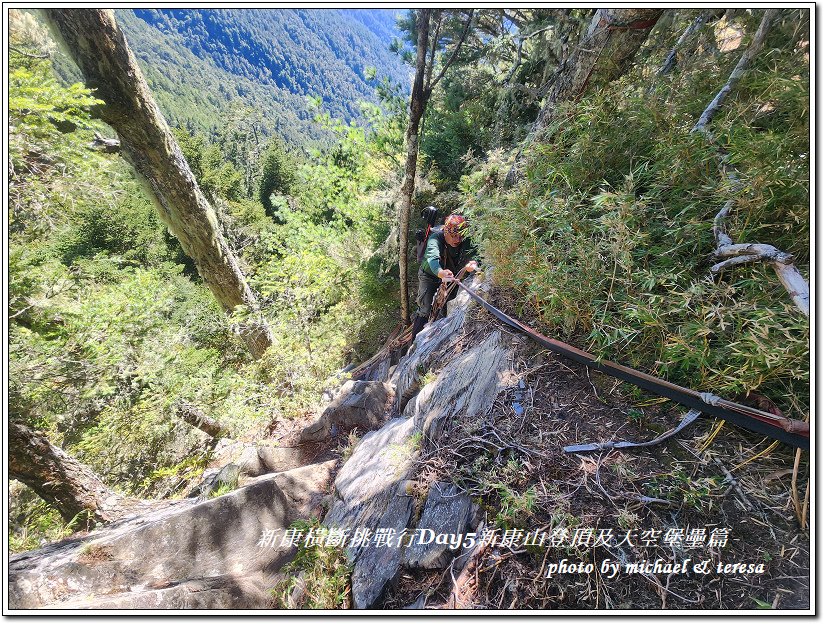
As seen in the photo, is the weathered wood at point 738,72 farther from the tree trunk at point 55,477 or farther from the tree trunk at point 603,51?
the tree trunk at point 55,477

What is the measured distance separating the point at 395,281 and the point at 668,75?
686cm

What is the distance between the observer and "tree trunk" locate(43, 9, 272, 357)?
4.55m

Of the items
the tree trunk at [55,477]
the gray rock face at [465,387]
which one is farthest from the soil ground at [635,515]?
the tree trunk at [55,477]

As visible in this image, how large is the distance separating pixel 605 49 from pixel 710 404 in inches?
156

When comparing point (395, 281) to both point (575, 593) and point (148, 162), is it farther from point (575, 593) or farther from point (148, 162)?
point (575, 593)

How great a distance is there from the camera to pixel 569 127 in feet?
10.1

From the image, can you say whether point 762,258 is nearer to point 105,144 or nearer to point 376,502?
point 376,502

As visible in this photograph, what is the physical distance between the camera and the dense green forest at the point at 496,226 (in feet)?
6.23

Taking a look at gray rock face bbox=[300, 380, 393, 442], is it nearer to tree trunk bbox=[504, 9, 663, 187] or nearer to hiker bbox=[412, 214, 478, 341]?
hiker bbox=[412, 214, 478, 341]

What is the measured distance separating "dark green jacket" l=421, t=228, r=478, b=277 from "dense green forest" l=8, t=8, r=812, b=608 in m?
0.72

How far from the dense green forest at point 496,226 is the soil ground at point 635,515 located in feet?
0.73

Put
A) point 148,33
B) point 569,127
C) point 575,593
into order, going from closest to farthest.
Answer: point 575,593 < point 569,127 < point 148,33

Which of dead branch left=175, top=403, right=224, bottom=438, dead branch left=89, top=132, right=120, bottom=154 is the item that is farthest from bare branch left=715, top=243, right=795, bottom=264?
dead branch left=175, top=403, right=224, bottom=438

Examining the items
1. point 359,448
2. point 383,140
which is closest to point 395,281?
point 383,140
